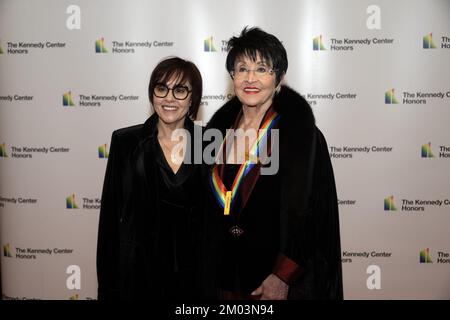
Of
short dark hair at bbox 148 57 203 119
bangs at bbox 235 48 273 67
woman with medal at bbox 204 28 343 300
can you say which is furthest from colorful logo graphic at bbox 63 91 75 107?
bangs at bbox 235 48 273 67

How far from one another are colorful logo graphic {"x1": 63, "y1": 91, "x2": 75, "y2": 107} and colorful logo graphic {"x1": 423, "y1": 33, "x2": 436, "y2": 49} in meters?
2.75

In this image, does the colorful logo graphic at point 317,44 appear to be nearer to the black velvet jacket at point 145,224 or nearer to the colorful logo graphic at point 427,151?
the colorful logo graphic at point 427,151

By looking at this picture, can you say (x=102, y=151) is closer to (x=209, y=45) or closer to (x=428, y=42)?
(x=209, y=45)

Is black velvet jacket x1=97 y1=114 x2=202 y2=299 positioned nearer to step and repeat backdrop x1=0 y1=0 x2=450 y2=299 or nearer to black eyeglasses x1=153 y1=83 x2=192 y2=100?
black eyeglasses x1=153 y1=83 x2=192 y2=100

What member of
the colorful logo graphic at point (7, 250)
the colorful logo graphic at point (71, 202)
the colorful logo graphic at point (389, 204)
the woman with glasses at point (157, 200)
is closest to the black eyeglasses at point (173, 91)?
the woman with glasses at point (157, 200)

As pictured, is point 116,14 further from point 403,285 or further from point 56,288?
point 403,285

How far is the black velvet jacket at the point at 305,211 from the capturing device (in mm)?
1908

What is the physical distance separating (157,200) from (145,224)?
0.47 ft

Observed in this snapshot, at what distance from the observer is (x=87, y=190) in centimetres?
336

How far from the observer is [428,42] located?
126 inches

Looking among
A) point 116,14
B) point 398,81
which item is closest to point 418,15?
point 398,81

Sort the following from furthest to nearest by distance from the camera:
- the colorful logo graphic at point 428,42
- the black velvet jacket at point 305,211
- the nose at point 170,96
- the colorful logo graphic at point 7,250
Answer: the colorful logo graphic at point 7,250 < the colorful logo graphic at point 428,42 < the nose at point 170,96 < the black velvet jacket at point 305,211

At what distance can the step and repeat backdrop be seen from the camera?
3.20 meters
